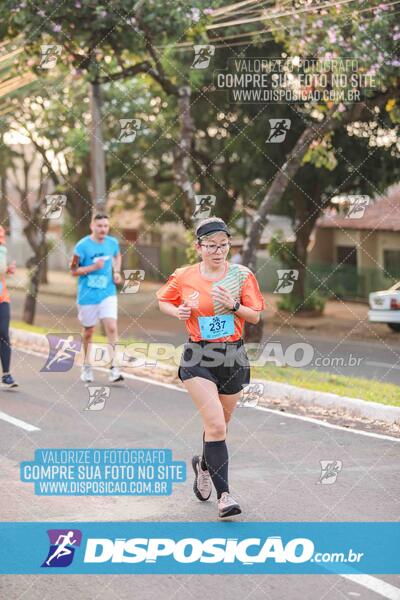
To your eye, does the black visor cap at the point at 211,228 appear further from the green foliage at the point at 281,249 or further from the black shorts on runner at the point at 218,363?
the green foliage at the point at 281,249

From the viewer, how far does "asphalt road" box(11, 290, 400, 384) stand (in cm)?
1504

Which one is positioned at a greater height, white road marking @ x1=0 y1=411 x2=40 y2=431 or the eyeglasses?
the eyeglasses

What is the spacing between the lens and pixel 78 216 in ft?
118

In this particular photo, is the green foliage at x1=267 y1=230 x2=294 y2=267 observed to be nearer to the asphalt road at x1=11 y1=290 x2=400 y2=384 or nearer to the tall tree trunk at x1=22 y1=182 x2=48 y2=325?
the asphalt road at x1=11 y1=290 x2=400 y2=384

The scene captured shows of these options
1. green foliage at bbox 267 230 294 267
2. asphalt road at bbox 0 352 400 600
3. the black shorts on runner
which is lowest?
green foliage at bbox 267 230 294 267

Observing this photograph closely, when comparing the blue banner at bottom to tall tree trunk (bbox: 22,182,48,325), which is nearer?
the blue banner at bottom

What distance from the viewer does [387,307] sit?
792 inches

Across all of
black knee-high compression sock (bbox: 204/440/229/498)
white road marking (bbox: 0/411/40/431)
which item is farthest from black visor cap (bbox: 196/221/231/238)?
white road marking (bbox: 0/411/40/431)

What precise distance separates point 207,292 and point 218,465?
3.60 ft

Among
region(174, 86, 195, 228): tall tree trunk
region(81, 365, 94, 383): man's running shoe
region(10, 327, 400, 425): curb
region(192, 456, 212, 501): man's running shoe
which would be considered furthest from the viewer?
region(174, 86, 195, 228): tall tree trunk

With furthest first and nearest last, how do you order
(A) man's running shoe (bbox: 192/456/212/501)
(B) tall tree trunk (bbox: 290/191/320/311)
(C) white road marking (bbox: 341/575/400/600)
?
(B) tall tree trunk (bbox: 290/191/320/311), (A) man's running shoe (bbox: 192/456/212/501), (C) white road marking (bbox: 341/575/400/600)

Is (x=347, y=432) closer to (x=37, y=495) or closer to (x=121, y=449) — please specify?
(x=121, y=449)

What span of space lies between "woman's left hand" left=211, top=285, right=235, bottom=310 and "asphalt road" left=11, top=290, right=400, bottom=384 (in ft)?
23.5

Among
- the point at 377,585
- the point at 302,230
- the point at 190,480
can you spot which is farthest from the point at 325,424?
the point at 302,230
